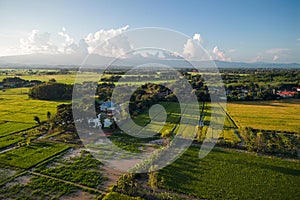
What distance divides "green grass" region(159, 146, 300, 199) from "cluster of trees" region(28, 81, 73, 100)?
99.0 feet

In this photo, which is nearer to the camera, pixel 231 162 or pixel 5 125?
pixel 231 162

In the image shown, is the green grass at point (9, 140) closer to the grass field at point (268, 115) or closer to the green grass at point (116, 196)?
the green grass at point (116, 196)

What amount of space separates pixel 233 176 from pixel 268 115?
1776 centimetres

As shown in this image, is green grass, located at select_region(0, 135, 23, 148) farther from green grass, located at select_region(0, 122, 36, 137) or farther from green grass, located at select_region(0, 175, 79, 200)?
green grass, located at select_region(0, 175, 79, 200)

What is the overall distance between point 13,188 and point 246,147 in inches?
588

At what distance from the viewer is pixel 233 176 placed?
12.7 m

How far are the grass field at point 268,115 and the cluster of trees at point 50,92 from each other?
27163 mm

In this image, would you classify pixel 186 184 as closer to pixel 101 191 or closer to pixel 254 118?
pixel 101 191

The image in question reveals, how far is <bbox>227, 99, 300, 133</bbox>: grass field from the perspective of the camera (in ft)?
75.8

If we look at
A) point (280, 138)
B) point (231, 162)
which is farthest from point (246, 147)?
point (280, 138)

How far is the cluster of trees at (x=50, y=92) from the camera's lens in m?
38.2

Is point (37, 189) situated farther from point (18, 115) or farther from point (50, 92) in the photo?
point (50, 92)

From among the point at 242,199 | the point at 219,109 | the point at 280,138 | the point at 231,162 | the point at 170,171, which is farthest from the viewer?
the point at 219,109

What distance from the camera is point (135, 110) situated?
88.7ft
